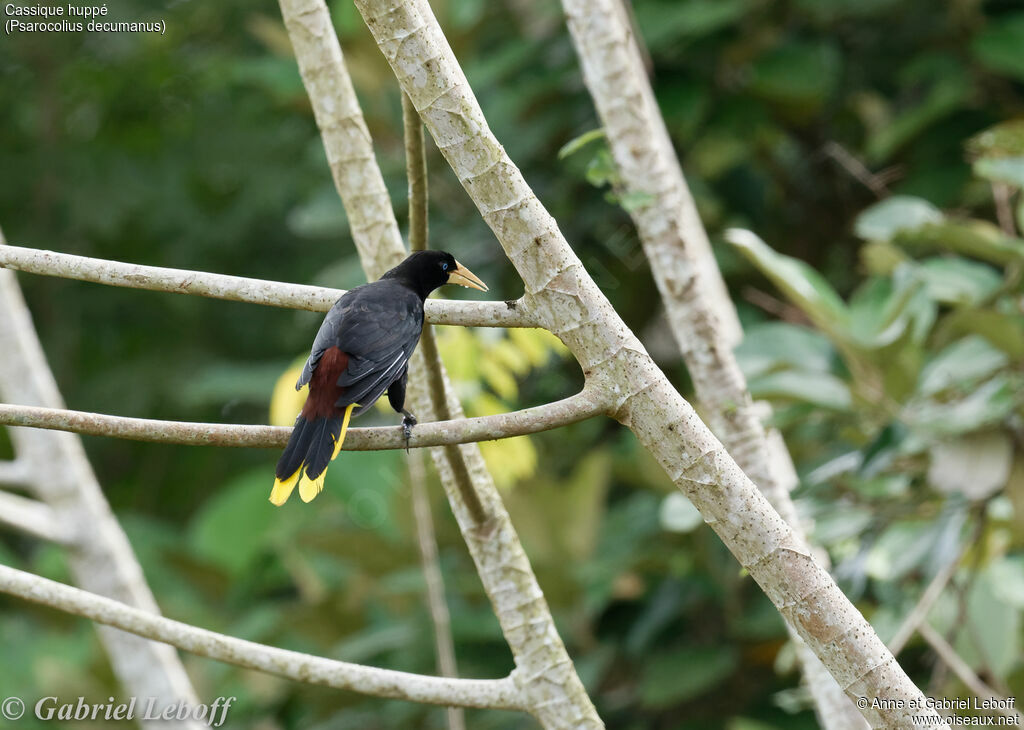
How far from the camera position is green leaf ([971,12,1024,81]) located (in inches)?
136

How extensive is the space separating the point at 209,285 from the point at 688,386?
2.72 metres

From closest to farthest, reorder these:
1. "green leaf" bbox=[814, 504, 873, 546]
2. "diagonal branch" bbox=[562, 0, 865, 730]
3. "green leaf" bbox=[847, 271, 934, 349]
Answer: "diagonal branch" bbox=[562, 0, 865, 730]
"green leaf" bbox=[847, 271, 934, 349]
"green leaf" bbox=[814, 504, 873, 546]

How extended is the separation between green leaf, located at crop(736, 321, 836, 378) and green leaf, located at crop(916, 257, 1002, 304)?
299mm

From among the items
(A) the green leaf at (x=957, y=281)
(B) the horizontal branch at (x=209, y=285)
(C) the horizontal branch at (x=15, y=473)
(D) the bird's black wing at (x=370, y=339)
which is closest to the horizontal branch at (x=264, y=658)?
(D) the bird's black wing at (x=370, y=339)

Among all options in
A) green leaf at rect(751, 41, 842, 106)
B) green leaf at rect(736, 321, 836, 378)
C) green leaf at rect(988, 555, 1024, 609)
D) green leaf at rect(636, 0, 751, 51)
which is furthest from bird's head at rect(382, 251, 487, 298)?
green leaf at rect(751, 41, 842, 106)

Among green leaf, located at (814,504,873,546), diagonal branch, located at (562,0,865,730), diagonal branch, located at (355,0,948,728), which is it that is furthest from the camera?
green leaf, located at (814,504,873,546)

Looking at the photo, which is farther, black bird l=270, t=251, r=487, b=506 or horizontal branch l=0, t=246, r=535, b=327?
black bird l=270, t=251, r=487, b=506

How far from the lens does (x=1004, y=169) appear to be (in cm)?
264

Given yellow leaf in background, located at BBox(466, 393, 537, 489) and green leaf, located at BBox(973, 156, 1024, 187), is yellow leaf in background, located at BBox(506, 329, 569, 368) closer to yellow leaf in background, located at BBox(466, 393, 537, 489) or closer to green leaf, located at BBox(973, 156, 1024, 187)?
yellow leaf in background, located at BBox(466, 393, 537, 489)

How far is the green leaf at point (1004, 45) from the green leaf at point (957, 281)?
1000 millimetres

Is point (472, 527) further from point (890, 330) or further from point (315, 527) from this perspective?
point (315, 527)

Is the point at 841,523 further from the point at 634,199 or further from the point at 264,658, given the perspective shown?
the point at 264,658

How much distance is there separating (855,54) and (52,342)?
19.2 feet

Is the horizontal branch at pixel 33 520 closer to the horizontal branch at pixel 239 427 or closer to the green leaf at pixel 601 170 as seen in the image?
the horizontal branch at pixel 239 427
